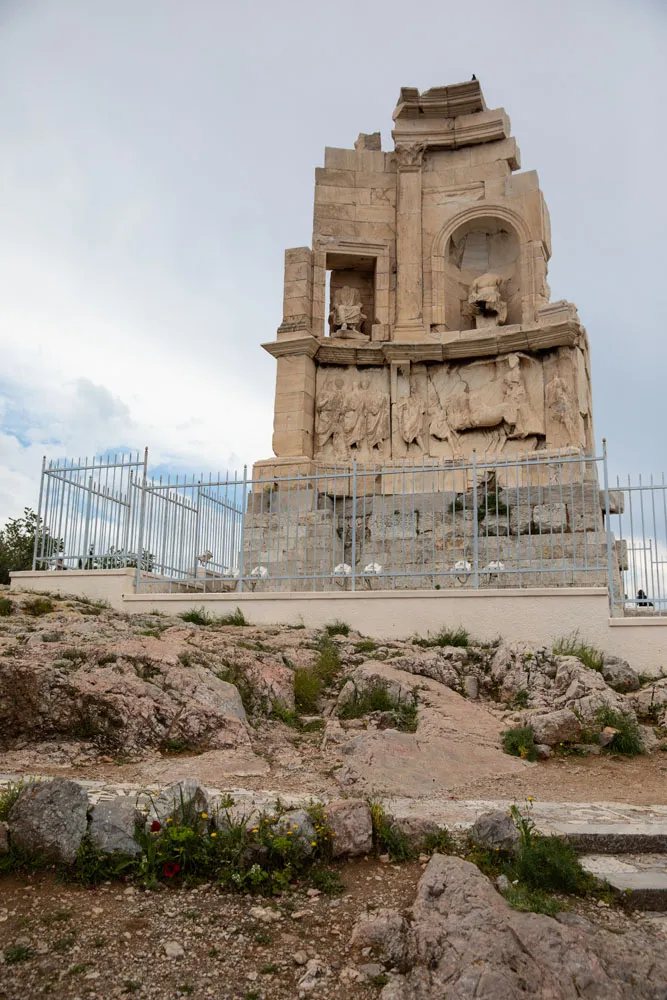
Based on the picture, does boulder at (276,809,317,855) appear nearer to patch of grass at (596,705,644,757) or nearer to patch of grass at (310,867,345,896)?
patch of grass at (310,867,345,896)

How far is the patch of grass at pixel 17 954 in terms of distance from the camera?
335 cm

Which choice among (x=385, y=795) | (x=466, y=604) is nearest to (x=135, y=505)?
(x=466, y=604)

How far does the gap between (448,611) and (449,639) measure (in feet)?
1.41

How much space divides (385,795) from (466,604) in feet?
14.9

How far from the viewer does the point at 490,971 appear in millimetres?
3256

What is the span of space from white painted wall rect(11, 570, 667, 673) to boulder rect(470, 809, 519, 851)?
206 inches

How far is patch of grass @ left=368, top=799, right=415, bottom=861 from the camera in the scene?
4.32m

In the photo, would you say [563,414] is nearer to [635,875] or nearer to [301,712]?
[301,712]

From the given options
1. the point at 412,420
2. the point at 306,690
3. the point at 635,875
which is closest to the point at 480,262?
the point at 412,420

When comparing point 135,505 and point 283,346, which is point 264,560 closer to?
point 135,505

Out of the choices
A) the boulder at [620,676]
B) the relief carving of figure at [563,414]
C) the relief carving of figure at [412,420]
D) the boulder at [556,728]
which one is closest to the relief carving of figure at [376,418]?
the relief carving of figure at [412,420]

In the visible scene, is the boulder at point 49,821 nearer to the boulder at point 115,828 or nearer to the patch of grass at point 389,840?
the boulder at point 115,828

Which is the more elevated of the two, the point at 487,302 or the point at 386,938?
the point at 487,302

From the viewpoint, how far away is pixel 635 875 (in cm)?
412
